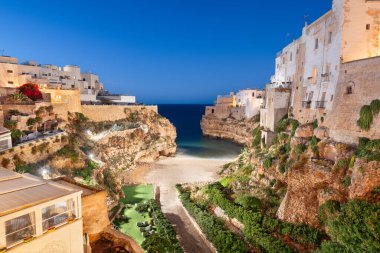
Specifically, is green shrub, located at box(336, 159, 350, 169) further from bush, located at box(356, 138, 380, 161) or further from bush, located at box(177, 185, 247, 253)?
bush, located at box(177, 185, 247, 253)

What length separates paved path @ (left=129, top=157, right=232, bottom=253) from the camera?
19578mm

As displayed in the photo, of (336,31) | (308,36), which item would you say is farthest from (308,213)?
(308,36)

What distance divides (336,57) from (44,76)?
4587 cm

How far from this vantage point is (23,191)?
823 cm

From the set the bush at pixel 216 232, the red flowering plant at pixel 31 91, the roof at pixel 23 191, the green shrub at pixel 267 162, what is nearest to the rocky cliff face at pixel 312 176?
the green shrub at pixel 267 162

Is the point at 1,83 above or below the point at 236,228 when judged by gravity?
above

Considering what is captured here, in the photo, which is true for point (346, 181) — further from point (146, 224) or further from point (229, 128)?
point (229, 128)

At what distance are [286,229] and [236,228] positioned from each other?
4441 millimetres

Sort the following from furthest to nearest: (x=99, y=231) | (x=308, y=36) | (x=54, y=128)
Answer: (x=54, y=128) < (x=308, y=36) < (x=99, y=231)

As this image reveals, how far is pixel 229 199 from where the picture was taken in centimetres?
2291

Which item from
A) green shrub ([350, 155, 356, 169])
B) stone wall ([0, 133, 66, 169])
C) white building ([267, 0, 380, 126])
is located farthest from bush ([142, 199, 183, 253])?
white building ([267, 0, 380, 126])

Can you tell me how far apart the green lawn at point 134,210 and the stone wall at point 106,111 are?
16417 millimetres

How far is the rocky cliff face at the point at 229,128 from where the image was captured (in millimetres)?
58131

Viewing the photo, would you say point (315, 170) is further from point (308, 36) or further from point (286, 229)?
point (308, 36)
